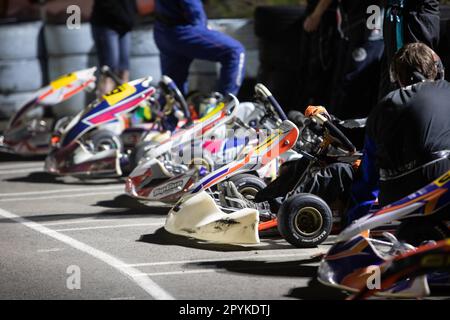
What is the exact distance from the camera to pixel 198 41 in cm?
888

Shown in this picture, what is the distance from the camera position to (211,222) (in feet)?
19.4

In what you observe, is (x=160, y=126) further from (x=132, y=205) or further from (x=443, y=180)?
(x=443, y=180)

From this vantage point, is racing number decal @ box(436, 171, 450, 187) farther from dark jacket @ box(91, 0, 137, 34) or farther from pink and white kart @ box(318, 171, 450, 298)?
dark jacket @ box(91, 0, 137, 34)

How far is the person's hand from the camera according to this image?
30.3 ft

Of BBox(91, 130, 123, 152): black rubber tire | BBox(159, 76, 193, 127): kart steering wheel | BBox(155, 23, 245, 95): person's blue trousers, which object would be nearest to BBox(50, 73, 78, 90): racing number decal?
BBox(91, 130, 123, 152): black rubber tire

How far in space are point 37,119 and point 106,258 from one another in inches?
162

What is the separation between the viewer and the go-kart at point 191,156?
23.2 ft

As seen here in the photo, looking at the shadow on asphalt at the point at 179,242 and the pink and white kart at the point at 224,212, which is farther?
the shadow on asphalt at the point at 179,242

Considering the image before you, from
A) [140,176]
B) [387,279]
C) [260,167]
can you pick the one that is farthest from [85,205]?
[387,279]

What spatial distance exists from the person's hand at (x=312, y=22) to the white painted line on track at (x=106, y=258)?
3450 mm

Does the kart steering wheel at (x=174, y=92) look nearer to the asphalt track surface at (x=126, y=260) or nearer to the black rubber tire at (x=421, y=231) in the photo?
the asphalt track surface at (x=126, y=260)

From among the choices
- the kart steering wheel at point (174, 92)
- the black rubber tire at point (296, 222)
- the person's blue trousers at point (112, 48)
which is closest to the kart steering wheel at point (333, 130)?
the black rubber tire at point (296, 222)

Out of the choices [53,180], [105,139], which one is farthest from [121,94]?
[53,180]

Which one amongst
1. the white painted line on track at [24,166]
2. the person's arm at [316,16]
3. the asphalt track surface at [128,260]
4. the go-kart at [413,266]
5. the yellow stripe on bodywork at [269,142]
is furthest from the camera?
the white painted line on track at [24,166]
